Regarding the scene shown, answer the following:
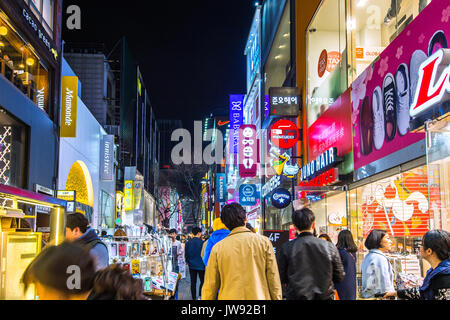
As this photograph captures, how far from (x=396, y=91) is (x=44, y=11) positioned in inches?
539

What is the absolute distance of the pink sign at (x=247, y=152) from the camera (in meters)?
28.0

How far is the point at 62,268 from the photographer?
9.49 ft

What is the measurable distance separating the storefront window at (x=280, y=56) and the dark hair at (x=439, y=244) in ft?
60.0

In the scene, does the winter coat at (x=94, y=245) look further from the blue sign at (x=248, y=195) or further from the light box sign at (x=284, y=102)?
the blue sign at (x=248, y=195)

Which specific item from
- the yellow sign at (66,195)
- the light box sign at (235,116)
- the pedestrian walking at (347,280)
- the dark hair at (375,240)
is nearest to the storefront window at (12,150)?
the yellow sign at (66,195)

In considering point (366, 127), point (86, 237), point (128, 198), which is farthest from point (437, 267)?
point (128, 198)

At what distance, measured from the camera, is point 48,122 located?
17.5 m

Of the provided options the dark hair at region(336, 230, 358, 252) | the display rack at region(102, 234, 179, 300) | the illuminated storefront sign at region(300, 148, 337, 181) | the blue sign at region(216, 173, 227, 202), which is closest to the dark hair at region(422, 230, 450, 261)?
the dark hair at region(336, 230, 358, 252)

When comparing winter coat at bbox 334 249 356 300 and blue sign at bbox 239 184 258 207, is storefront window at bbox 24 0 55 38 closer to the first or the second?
winter coat at bbox 334 249 356 300

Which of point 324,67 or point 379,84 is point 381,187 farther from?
point 324,67

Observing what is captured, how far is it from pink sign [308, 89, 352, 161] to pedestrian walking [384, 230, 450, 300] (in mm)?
8135

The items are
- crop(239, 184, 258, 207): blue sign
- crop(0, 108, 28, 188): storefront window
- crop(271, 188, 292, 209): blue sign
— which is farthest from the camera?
crop(239, 184, 258, 207): blue sign

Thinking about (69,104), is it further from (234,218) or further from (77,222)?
(234,218)

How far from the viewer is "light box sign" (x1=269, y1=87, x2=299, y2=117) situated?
18.0 meters
